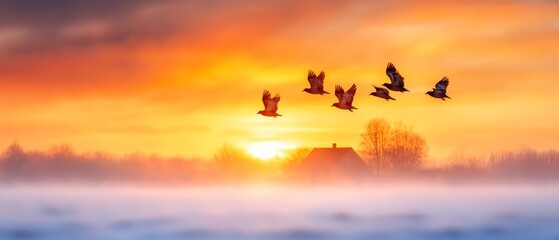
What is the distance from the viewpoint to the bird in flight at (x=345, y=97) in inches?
1407

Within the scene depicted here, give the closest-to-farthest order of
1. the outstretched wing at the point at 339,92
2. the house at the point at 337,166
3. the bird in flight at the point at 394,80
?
1. the bird in flight at the point at 394,80
2. the outstretched wing at the point at 339,92
3. the house at the point at 337,166

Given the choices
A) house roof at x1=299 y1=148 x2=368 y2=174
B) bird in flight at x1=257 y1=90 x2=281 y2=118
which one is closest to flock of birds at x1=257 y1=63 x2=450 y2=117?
bird in flight at x1=257 y1=90 x2=281 y2=118

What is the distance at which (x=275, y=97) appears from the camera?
3716 cm

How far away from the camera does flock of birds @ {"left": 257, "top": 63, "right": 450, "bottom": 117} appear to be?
117 feet

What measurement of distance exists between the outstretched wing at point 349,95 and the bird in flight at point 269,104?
2645 millimetres

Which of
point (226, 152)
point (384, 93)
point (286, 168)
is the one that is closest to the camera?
point (384, 93)

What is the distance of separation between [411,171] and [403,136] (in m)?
5.10

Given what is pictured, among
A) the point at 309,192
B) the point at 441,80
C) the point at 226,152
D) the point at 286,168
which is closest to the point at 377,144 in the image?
the point at 309,192

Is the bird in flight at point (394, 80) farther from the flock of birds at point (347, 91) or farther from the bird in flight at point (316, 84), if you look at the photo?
the bird in flight at point (316, 84)

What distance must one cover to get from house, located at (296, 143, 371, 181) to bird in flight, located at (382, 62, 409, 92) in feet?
233

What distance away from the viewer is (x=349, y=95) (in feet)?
120

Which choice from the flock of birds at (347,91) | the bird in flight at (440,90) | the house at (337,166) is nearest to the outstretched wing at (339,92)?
the flock of birds at (347,91)

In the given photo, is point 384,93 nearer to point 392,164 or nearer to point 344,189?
point 344,189

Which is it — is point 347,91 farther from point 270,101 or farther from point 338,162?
point 338,162
